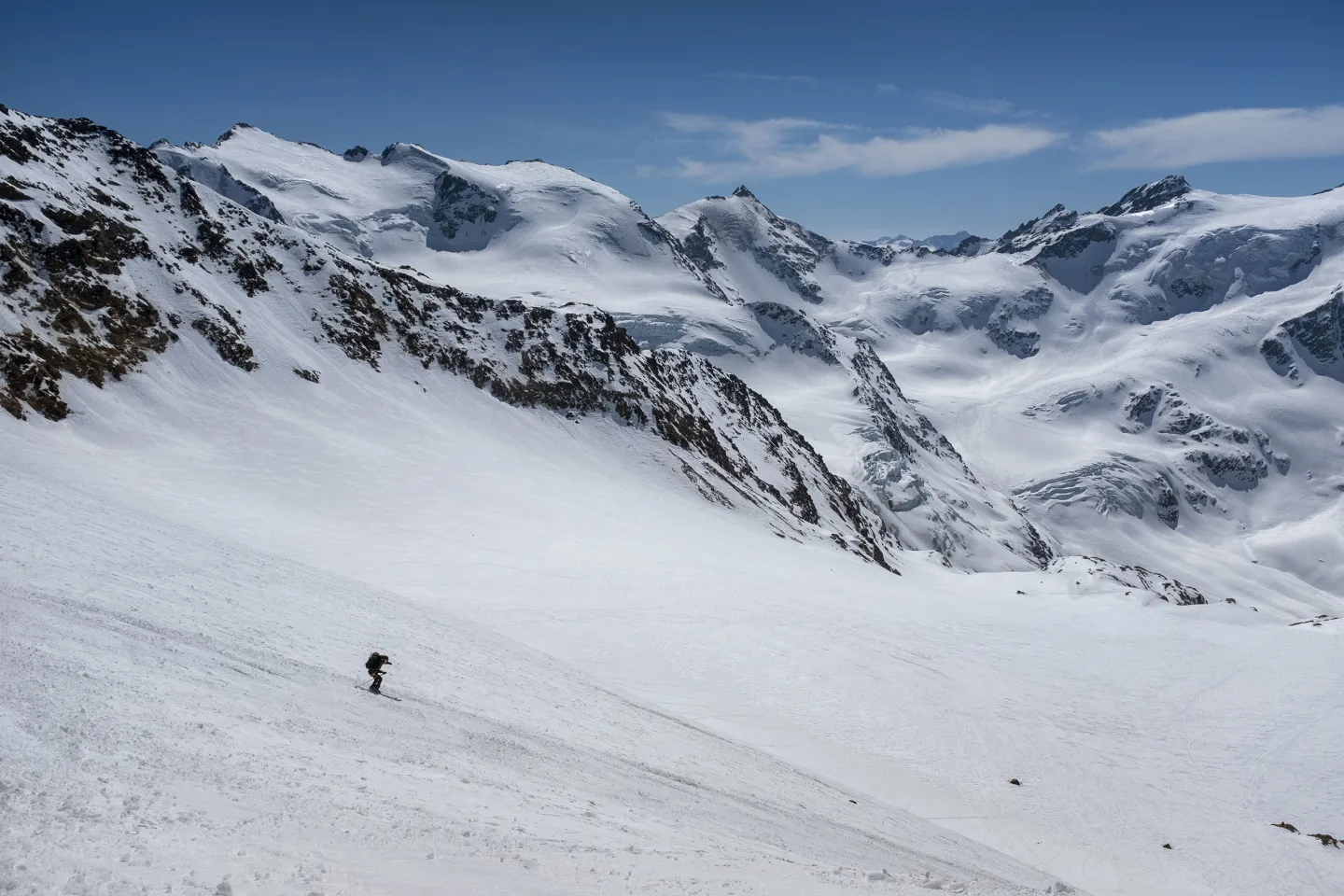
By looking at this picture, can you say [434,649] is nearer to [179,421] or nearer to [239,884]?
[239,884]

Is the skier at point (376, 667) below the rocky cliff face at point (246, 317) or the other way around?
below

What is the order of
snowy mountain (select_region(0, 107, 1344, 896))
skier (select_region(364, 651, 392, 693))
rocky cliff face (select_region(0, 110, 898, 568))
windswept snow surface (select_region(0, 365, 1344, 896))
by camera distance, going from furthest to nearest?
rocky cliff face (select_region(0, 110, 898, 568)) → skier (select_region(364, 651, 392, 693)) → snowy mountain (select_region(0, 107, 1344, 896)) → windswept snow surface (select_region(0, 365, 1344, 896))

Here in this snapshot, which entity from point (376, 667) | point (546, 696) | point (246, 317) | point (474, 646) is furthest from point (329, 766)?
point (246, 317)

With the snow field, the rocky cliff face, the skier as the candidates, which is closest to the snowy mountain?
the snow field

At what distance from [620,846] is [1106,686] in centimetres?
3271

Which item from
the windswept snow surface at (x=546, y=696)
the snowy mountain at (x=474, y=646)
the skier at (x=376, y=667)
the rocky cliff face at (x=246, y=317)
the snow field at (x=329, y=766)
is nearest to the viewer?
the snow field at (x=329, y=766)

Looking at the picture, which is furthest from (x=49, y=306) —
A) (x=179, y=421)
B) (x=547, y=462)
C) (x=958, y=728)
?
(x=958, y=728)

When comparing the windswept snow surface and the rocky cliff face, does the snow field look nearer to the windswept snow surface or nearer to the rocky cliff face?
the windswept snow surface

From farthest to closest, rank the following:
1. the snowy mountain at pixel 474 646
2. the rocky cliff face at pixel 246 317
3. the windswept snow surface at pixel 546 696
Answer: the rocky cliff face at pixel 246 317, the snowy mountain at pixel 474 646, the windswept snow surface at pixel 546 696

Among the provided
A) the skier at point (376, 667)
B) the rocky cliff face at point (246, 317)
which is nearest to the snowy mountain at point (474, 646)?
the rocky cliff face at point (246, 317)

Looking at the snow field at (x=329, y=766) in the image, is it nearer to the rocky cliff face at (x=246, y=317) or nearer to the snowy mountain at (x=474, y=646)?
the snowy mountain at (x=474, y=646)

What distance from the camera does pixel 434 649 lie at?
2153cm

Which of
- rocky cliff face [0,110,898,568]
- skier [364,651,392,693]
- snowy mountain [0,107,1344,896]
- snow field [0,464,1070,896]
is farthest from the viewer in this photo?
rocky cliff face [0,110,898,568]

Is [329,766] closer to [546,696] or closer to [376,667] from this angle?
[376,667]
